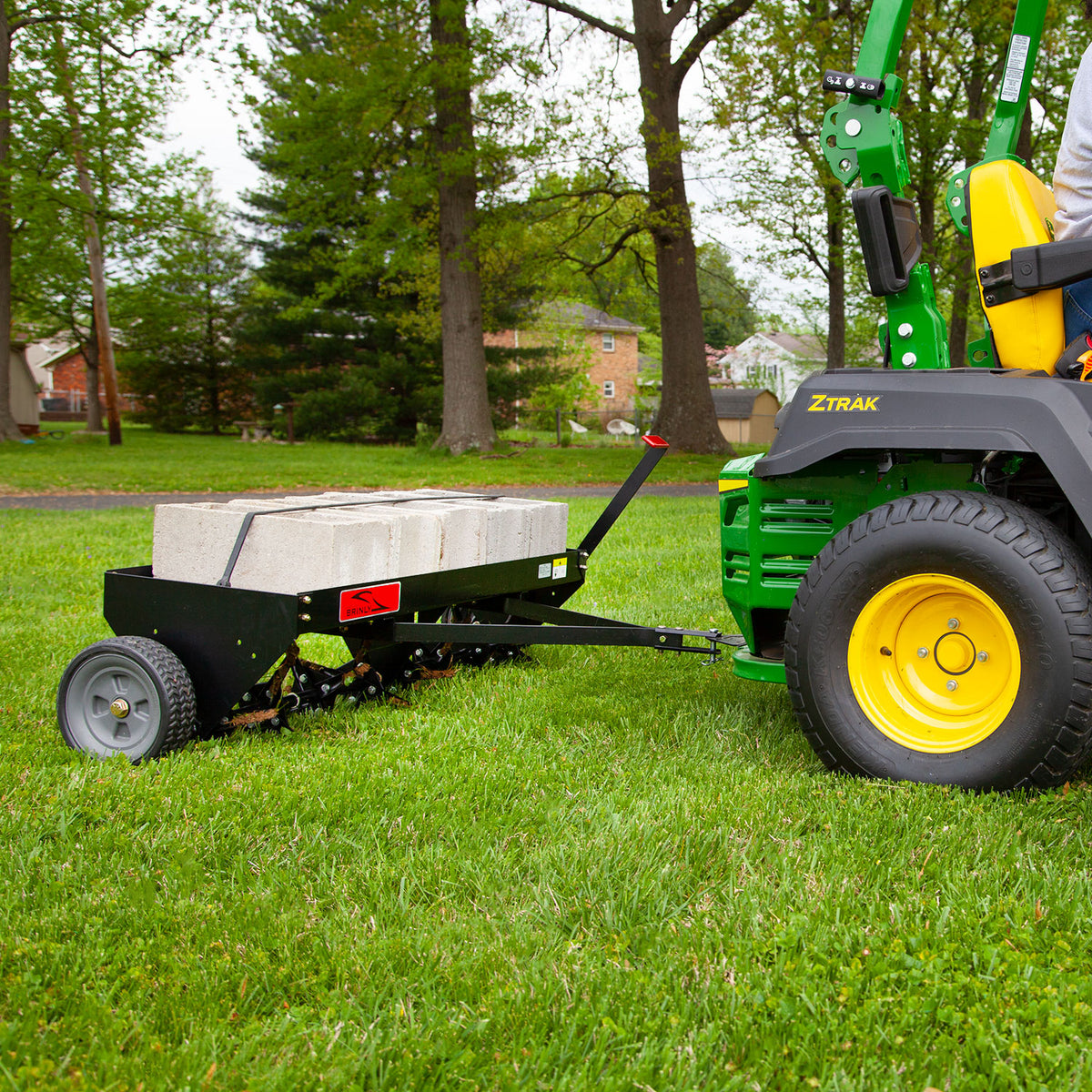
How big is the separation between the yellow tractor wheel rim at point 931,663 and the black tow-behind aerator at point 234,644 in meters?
0.87

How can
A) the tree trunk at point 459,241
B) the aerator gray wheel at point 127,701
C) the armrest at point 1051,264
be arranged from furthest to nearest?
the tree trunk at point 459,241
the aerator gray wheel at point 127,701
the armrest at point 1051,264

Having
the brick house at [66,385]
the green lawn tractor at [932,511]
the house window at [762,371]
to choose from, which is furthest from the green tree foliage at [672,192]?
the house window at [762,371]

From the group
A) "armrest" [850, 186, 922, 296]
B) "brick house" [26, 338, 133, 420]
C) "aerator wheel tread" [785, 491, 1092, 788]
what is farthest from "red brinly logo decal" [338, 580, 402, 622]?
"brick house" [26, 338, 133, 420]

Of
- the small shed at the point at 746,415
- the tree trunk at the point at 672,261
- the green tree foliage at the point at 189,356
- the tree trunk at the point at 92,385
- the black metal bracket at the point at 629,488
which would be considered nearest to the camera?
the black metal bracket at the point at 629,488

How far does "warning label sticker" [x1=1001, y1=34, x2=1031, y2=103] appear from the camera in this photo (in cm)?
328

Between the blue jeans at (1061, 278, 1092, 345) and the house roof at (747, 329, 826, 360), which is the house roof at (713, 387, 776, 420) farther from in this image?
the blue jeans at (1061, 278, 1092, 345)

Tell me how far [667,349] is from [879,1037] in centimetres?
1633

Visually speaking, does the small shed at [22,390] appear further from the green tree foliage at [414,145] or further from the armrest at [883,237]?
the armrest at [883,237]

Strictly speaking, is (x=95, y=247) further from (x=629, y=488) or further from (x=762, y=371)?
(x=762, y=371)

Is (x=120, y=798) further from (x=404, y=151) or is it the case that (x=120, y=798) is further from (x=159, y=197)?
(x=159, y=197)

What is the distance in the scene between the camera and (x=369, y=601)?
3.47 meters

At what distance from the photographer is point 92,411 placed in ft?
104

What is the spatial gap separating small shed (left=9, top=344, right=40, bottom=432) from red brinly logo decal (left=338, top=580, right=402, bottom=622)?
3640 cm

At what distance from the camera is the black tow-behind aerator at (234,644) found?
10.8ft
